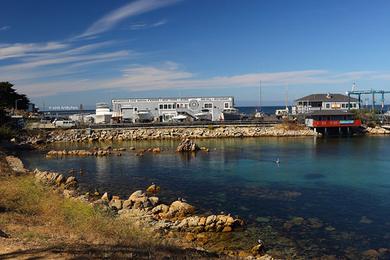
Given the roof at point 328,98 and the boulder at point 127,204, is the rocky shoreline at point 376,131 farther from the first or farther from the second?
the boulder at point 127,204

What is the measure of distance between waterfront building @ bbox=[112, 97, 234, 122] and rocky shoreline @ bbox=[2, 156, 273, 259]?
5141cm

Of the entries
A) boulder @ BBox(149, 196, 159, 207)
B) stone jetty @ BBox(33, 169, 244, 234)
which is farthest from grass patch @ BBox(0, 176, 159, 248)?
boulder @ BBox(149, 196, 159, 207)

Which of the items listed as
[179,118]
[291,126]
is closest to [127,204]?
[291,126]

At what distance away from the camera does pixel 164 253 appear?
11773 millimetres

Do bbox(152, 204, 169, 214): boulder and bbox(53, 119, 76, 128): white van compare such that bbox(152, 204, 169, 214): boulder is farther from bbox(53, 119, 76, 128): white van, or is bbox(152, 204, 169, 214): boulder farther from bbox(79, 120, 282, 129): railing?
bbox(53, 119, 76, 128): white van

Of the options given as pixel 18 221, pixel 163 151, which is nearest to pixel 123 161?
pixel 163 151

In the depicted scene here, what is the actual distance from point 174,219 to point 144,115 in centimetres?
5719

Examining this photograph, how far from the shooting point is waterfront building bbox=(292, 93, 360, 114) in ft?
254

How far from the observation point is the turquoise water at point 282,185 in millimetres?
17406

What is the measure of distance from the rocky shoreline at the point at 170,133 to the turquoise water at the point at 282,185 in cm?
876

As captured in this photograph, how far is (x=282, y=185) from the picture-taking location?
1089 inches

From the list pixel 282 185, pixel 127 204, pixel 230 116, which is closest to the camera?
pixel 127 204

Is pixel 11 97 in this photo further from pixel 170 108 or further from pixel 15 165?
pixel 15 165

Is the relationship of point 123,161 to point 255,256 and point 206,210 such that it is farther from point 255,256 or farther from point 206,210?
point 255,256
